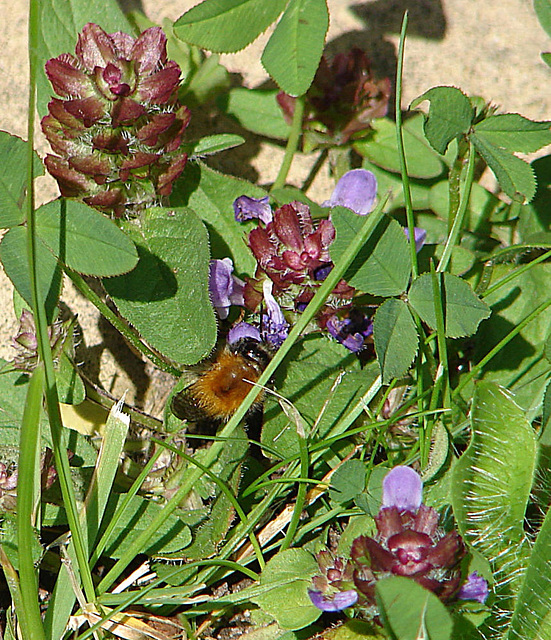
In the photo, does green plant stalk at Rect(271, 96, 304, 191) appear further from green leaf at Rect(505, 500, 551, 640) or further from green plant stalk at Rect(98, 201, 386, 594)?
green leaf at Rect(505, 500, 551, 640)

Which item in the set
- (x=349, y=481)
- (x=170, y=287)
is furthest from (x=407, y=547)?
(x=170, y=287)

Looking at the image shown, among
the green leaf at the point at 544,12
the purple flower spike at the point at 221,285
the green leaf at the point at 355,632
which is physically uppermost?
the green leaf at the point at 544,12

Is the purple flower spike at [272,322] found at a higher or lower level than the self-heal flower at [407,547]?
higher

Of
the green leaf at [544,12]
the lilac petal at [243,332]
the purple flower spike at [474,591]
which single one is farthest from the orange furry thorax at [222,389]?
the green leaf at [544,12]

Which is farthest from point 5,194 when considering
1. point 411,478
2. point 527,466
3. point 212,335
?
point 527,466

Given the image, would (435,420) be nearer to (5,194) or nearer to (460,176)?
(460,176)

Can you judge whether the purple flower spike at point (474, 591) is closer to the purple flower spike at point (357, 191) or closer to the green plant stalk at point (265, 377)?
the green plant stalk at point (265, 377)

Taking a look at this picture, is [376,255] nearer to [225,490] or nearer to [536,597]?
[225,490]
